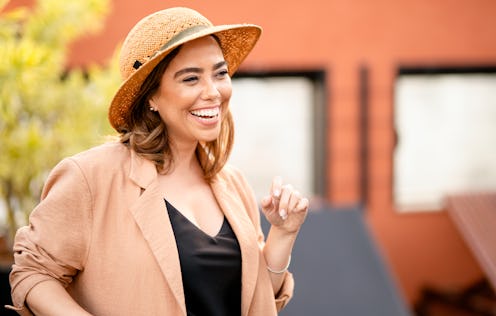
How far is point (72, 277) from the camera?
63.5 inches

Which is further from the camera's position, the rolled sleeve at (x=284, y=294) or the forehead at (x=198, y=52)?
the rolled sleeve at (x=284, y=294)

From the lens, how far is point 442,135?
18.2 feet

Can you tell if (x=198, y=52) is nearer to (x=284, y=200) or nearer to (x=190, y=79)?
(x=190, y=79)

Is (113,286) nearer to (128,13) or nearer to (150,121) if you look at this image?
(150,121)

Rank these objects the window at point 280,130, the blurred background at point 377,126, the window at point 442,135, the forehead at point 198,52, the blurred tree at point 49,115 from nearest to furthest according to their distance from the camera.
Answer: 1. the forehead at point 198,52
2. the blurred tree at point 49,115
3. the blurred background at point 377,126
4. the window at point 280,130
5. the window at point 442,135

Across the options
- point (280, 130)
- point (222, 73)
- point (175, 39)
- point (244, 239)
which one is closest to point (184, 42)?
point (175, 39)

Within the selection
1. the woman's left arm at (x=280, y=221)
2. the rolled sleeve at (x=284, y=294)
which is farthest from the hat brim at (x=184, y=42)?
the rolled sleeve at (x=284, y=294)

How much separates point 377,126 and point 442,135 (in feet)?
2.10

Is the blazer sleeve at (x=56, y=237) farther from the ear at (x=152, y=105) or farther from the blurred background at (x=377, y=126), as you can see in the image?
the blurred background at (x=377, y=126)

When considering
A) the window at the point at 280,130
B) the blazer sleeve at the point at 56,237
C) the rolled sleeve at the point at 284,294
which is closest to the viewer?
the blazer sleeve at the point at 56,237

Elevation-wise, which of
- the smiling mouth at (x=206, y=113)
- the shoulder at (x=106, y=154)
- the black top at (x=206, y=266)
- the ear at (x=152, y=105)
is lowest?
the black top at (x=206, y=266)

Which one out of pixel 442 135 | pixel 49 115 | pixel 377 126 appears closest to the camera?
pixel 49 115

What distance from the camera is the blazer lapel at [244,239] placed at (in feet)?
5.66

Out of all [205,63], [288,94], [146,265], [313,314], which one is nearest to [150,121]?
[205,63]
